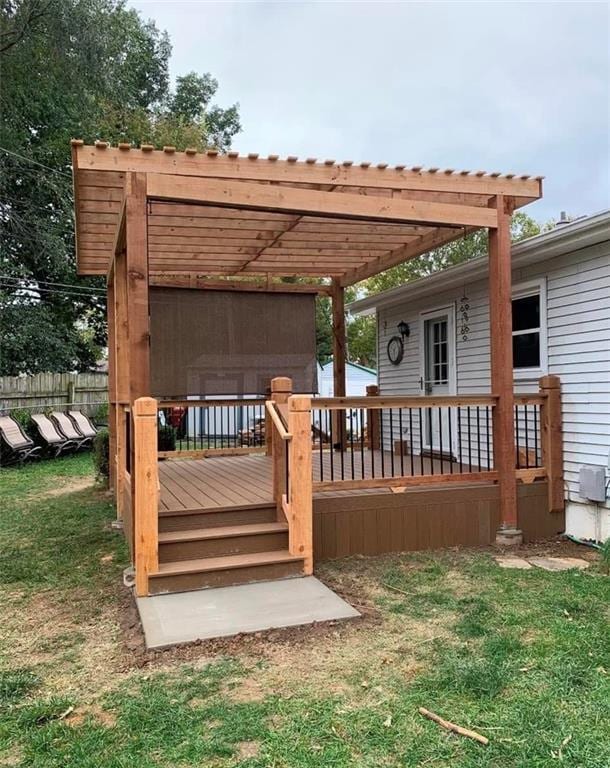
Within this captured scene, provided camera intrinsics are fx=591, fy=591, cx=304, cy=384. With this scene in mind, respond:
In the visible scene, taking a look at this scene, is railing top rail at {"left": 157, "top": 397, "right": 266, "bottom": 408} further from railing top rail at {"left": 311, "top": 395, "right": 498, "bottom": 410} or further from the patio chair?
the patio chair

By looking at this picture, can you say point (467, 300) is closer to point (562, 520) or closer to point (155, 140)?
point (562, 520)

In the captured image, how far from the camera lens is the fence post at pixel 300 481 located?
418 centimetres

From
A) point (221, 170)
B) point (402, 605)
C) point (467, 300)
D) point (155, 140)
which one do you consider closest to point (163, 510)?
point (402, 605)

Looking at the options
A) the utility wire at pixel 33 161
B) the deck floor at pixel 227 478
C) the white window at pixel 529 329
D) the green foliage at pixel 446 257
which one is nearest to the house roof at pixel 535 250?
the white window at pixel 529 329

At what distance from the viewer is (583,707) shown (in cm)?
245

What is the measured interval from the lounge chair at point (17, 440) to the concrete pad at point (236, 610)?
7565mm

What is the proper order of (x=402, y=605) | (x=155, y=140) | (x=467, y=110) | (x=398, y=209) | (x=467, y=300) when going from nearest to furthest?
(x=402, y=605) < (x=398, y=209) < (x=467, y=300) < (x=155, y=140) < (x=467, y=110)

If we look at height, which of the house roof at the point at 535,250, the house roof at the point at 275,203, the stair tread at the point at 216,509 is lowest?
the stair tread at the point at 216,509

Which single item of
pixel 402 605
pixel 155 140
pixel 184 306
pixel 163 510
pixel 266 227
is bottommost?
pixel 402 605

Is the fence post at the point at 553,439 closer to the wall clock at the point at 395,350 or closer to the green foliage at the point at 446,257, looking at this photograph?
Result: the wall clock at the point at 395,350

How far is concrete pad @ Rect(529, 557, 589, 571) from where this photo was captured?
15.0 feet

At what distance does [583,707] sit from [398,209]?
144 inches

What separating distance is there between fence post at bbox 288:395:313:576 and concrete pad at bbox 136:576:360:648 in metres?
0.27

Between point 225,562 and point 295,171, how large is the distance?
9.58ft
